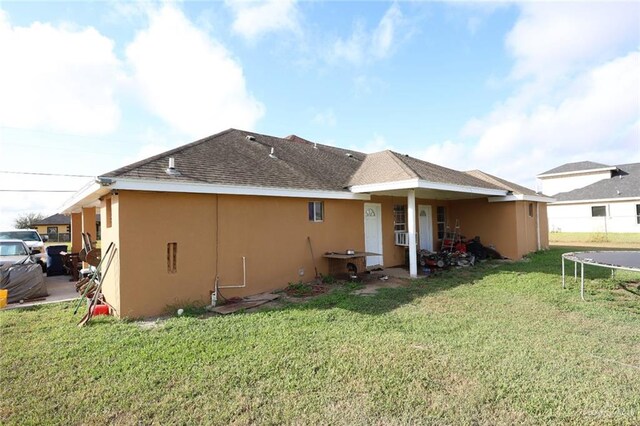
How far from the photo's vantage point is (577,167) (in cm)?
3422

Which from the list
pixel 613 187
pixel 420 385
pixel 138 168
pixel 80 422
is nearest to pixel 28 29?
pixel 138 168

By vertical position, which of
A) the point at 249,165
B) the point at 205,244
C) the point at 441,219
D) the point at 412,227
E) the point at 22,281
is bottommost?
the point at 22,281

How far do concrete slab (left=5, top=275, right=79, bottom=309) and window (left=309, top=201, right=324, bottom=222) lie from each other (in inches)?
266

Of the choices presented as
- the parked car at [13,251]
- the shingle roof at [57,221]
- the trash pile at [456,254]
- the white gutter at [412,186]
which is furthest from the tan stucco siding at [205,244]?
the shingle roof at [57,221]

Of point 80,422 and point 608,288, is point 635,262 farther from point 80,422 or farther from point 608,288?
point 80,422

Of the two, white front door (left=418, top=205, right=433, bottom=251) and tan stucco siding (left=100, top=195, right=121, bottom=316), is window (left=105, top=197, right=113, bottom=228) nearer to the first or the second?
tan stucco siding (left=100, top=195, right=121, bottom=316)

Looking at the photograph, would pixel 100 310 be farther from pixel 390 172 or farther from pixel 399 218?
pixel 399 218

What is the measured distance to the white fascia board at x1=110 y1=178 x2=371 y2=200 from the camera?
6.47m

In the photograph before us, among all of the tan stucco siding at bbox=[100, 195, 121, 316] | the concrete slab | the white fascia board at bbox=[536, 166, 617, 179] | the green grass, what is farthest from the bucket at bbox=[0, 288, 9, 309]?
the white fascia board at bbox=[536, 166, 617, 179]

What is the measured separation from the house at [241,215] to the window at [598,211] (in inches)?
746

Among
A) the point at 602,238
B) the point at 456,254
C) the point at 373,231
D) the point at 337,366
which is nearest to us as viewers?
the point at 337,366

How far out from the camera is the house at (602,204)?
25352 mm

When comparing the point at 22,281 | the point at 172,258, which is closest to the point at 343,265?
the point at 172,258

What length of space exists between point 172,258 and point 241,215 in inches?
74.5
